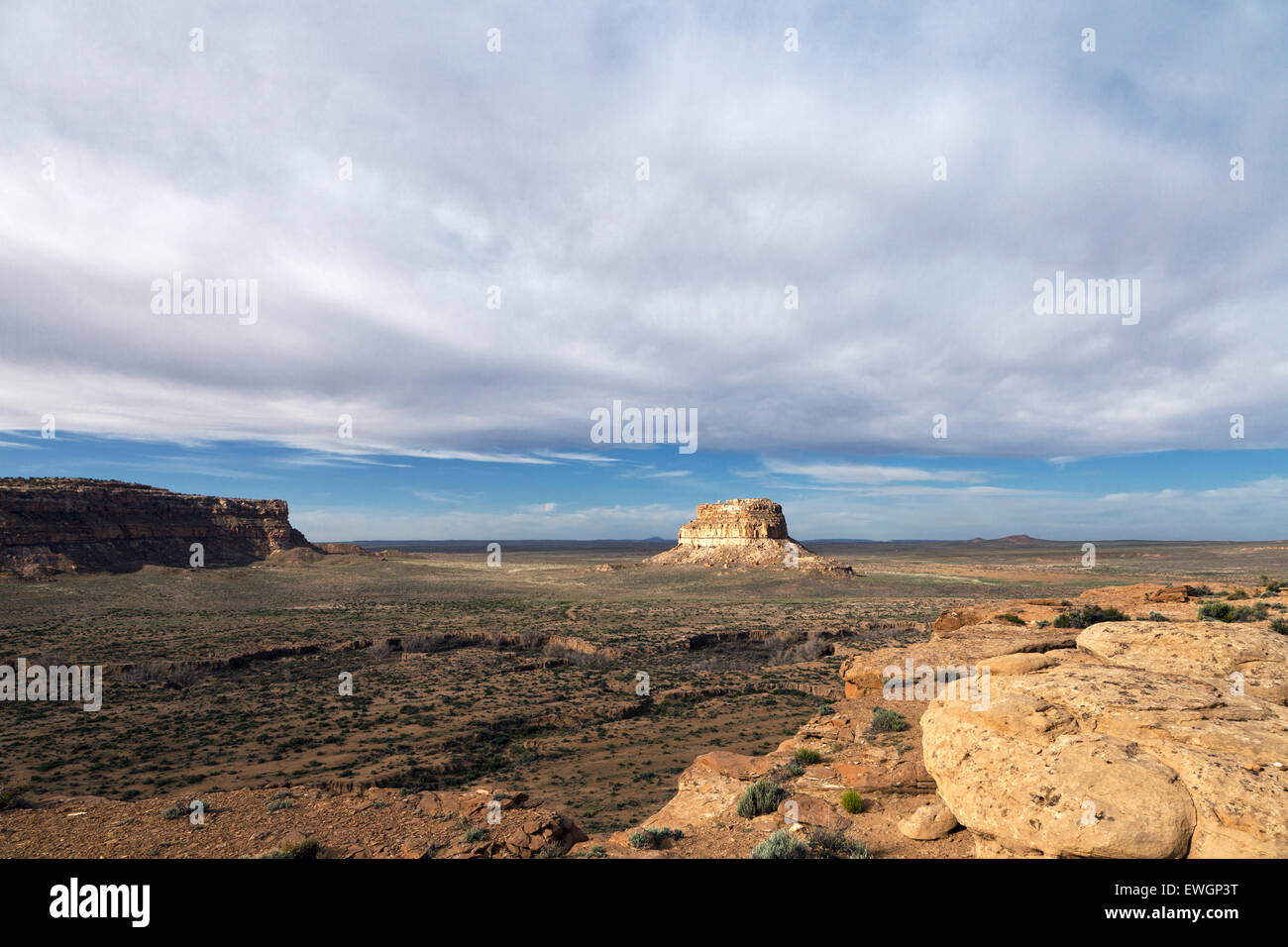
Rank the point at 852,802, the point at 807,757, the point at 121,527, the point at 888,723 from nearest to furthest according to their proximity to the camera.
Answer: the point at 852,802 → the point at 807,757 → the point at 888,723 → the point at 121,527

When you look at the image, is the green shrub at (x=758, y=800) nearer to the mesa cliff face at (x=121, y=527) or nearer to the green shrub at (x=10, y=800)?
the green shrub at (x=10, y=800)

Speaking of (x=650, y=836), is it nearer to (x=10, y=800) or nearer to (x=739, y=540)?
(x=10, y=800)

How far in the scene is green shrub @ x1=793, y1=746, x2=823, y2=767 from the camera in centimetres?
1163

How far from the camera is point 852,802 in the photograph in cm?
891

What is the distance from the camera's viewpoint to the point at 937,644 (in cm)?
1666

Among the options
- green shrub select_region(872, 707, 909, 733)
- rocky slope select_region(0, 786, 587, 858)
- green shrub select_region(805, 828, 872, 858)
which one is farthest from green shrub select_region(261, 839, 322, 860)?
green shrub select_region(872, 707, 909, 733)

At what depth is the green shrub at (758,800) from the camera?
362 inches

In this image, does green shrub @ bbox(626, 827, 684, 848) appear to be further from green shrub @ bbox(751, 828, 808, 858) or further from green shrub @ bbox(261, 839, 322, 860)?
green shrub @ bbox(261, 839, 322, 860)

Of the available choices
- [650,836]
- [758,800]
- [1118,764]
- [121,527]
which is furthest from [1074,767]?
[121,527]

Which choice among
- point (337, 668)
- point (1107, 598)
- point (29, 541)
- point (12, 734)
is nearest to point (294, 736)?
point (12, 734)

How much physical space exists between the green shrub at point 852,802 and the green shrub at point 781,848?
2.04 meters

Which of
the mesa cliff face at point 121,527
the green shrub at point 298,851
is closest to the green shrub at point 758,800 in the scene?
the green shrub at point 298,851

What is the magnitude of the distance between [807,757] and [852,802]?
2.88m
